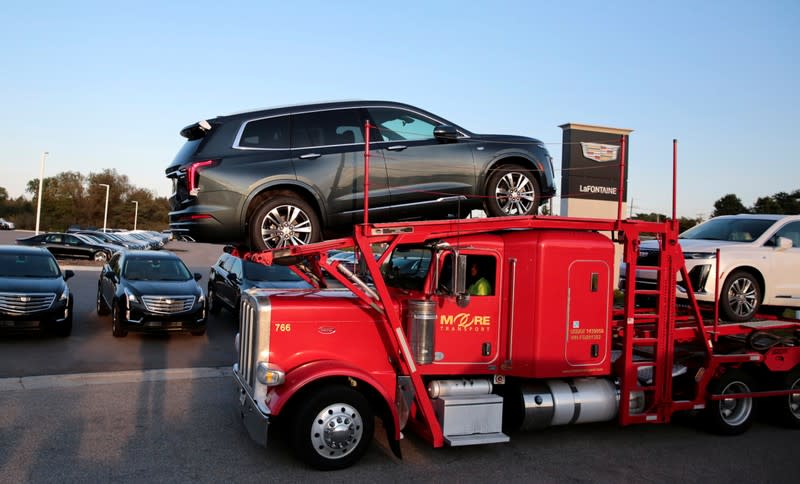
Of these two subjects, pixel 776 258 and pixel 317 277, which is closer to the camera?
pixel 317 277

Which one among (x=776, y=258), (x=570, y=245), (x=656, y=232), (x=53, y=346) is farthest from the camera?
(x=53, y=346)

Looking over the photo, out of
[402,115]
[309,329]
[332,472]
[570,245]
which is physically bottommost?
[332,472]

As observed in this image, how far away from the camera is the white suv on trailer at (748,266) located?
27.6 ft

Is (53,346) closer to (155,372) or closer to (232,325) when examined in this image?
(155,372)

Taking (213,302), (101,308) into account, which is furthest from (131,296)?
(213,302)

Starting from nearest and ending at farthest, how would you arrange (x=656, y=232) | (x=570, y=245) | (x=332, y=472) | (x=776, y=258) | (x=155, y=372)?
1. (x=332, y=472)
2. (x=570, y=245)
3. (x=656, y=232)
4. (x=776, y=258)
5. (x=155, y=372)

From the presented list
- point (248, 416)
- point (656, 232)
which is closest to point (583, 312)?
point (656, 232)

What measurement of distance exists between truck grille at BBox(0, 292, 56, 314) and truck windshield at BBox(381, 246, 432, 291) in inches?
285

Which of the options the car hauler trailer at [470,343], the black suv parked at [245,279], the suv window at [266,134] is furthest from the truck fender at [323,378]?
the black suv parked at [245,279]

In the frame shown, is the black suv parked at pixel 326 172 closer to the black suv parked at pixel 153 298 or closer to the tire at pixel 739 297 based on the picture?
the tire at pixel 739 297

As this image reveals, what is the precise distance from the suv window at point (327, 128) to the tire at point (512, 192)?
159 centimetres

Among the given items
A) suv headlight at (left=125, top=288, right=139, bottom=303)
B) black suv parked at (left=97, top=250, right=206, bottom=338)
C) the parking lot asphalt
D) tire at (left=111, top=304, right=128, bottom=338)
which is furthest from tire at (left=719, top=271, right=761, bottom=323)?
tire at (left=111, top=304, right=128, bottom=338)

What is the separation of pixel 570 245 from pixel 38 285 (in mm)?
9367

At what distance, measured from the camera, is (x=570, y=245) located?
6.80 m
